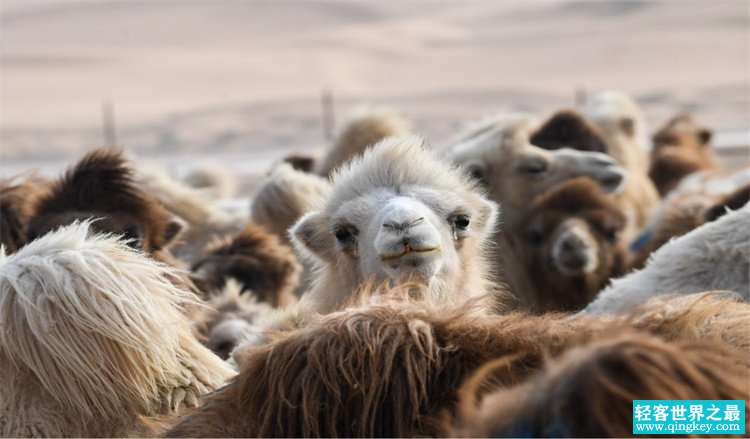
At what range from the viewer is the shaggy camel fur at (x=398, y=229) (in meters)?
4.38

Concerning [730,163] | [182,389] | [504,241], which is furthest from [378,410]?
[730,163]

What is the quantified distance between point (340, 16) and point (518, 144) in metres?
85.0

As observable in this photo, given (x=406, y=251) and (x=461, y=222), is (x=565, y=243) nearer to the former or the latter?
(x=461, y=222)

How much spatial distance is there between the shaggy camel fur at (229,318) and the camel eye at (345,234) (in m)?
0.71

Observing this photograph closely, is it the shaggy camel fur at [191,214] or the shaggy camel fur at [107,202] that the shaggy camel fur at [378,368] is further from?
the shaggy camel fur at [191,214]

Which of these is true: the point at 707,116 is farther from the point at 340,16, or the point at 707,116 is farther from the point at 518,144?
the point at 340,16

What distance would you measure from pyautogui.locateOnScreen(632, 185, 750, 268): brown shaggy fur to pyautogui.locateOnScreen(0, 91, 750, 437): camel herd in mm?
22

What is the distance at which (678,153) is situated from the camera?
1138cm

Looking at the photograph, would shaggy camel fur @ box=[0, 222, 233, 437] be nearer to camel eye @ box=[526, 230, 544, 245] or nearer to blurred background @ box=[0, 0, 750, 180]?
camel eye @ box=[526, 230, 544, 245]

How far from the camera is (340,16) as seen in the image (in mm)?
91688

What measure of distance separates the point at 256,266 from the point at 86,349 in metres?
3.94

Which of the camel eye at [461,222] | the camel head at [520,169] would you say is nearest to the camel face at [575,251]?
the camel head at [520,169]

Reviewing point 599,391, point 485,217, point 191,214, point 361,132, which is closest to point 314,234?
point 485,217

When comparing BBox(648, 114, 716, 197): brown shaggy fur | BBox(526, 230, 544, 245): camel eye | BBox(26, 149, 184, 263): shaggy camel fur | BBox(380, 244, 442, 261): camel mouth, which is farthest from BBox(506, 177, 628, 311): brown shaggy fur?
BBox(648, 114, 716, 197): brown shaggy fur
